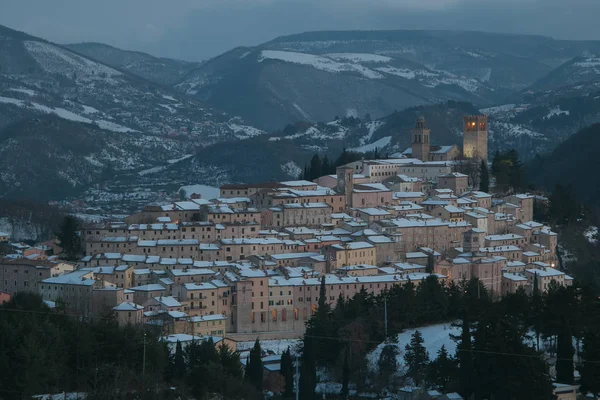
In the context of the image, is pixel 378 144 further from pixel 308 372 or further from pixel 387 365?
pixel 308 372

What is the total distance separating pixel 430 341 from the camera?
192 ft

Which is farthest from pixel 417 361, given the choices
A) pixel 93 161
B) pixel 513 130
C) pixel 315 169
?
pixel 513 130

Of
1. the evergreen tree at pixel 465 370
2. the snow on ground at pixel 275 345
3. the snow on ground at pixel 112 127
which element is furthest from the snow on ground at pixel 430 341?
the snow on ground at pixel 112 127

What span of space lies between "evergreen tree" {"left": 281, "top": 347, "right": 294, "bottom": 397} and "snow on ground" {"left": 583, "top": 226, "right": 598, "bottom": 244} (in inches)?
1180

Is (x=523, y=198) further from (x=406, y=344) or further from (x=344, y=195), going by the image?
(x=406, y=344)

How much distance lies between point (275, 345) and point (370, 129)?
336 feet

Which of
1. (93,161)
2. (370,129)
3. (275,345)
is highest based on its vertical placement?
(370,129)

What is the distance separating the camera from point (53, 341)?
50.3 m

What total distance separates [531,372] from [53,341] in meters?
16.9

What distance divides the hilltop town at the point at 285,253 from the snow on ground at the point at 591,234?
150 inches

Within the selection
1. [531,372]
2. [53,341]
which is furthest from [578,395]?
[53,341]

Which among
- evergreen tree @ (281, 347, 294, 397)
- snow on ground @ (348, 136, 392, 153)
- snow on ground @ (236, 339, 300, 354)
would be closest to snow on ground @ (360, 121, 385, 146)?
snow on ground @ (348, 136, 392, 153)

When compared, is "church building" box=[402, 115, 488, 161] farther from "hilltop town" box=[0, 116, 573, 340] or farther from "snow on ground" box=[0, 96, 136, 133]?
"snow on ground" box=[0, 96, 136, 133]

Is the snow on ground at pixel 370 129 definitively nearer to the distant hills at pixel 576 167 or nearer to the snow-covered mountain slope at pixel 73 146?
the snow-covered mountain slope at pixel 73 146
